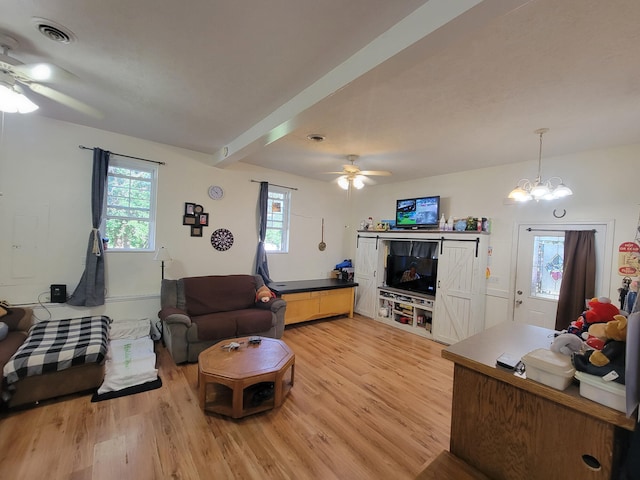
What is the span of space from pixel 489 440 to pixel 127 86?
139 inches

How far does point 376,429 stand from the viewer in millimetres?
2311

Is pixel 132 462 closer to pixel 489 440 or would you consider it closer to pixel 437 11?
pixel 489 440

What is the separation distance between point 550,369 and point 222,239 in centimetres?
431

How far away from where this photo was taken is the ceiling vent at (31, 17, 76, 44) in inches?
65.4

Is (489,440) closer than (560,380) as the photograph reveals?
No

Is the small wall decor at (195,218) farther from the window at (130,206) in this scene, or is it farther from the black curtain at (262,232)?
the black curtain at (262,232)

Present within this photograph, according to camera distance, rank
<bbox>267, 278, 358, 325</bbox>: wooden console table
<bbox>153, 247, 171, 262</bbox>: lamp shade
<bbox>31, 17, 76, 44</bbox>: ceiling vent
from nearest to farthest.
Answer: <bbox>31, 17, 76, 44</bbox>: ceiling vent, <bbox>153, 247, 171, 262</bbox>: lamp shade, <bbox>267, 278, 358, 325</bbox>: wooden console table

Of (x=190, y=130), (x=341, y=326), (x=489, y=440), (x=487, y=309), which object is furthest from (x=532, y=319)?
(x=190, y=130)

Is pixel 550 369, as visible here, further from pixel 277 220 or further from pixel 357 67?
pixel 277 220

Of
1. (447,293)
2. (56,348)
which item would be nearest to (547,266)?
(447,293)

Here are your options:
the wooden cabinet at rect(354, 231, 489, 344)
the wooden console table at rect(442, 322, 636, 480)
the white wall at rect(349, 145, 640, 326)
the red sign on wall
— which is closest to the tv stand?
the wooden cabinet at rect(354, 231, 489, 344)

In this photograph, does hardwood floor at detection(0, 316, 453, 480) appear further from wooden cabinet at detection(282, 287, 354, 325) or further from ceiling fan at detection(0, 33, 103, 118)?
ceiling fan at detection(0, 33, 103, 118)

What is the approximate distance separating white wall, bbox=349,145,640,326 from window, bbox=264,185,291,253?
2.08 m

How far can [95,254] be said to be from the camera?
3436mm
